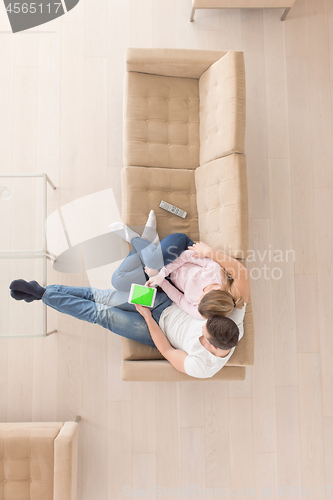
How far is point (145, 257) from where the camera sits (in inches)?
78.7

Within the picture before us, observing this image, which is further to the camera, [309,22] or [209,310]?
[309,22]

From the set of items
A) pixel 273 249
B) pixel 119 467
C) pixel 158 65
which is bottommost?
pixel 119 467

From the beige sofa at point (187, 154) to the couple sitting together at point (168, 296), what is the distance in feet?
0.36

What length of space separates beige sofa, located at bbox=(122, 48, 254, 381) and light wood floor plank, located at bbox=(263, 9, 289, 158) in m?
0.70

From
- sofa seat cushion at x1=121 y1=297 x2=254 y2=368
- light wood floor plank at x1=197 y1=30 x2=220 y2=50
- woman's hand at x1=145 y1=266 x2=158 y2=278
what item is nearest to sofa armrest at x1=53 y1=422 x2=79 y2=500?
sofa seat cushion at x1=121 y1=297 x2=254 y2=368

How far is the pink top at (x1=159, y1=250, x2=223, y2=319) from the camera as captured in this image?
1.85 metres

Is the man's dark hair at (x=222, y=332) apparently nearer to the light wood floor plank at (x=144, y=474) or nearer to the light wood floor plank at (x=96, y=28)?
the light wood floor plank at (x=144, y=474)

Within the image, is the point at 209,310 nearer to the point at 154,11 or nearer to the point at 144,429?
the point at 144,429

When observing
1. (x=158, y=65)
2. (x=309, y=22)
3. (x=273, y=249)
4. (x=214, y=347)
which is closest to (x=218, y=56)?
(x=158, y=65)

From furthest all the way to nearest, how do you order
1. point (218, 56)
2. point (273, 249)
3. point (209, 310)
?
1. point (273, 249)
2. point (218, 56)
3. point (209, 310)

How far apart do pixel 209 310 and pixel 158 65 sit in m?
1.64

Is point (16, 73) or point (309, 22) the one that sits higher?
point (309, 22)

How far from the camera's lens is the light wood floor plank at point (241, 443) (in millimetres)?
2357

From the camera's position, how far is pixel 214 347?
1673 mm
